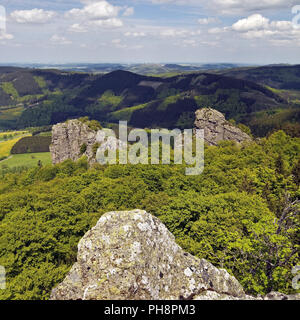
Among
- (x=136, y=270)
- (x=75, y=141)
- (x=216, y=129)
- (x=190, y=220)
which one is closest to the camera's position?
(x=136, y=270)

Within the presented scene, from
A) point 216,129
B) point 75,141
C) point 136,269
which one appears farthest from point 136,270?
point 75,141

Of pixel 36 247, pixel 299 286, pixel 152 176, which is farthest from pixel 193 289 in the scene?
pixel 152 176

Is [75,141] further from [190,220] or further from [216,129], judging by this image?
[190,220]

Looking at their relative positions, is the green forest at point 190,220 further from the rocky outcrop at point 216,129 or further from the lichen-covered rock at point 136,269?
the rocky outcrop at point 216,129

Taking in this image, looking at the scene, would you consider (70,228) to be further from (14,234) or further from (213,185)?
(213,185)

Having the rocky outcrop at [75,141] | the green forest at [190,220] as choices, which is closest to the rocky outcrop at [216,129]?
the rocky outcrop at [75,141]

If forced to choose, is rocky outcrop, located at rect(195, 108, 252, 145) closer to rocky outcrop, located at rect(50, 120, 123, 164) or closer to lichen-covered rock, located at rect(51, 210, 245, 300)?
rocky outcrop, located at rect(50, 120, 123, 164)

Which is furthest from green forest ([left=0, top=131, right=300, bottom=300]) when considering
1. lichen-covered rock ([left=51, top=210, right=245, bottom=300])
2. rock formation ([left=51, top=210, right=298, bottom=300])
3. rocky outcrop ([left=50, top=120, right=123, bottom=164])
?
rocky outcrop ([left=50, top=120, right=123, bottom=164])
